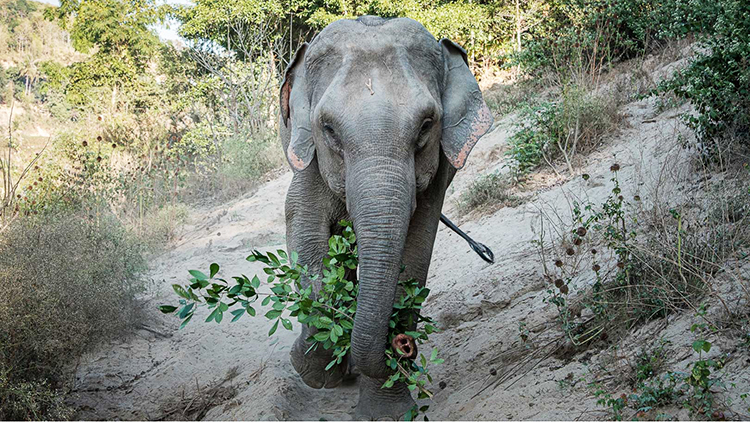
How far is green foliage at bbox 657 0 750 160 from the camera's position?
597 centimetres

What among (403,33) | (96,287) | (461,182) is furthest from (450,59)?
(461,182)

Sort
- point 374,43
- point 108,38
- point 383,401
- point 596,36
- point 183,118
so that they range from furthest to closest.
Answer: point 108,38 < point 183,118 < point 596,36 < point 383,401 < point 374,43

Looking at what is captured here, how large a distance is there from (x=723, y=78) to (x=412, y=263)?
144 inches

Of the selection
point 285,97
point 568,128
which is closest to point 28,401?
point 285,97

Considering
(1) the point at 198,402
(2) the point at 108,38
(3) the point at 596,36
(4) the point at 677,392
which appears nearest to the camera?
(4) the point at 677,392

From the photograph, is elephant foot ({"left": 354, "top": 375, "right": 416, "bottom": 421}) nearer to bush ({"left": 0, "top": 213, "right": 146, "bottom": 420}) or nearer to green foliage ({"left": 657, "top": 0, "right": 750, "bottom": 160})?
bush ({"left": 0, "top": 213, "right": 146, "bottom": 420})

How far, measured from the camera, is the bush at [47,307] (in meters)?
4.65

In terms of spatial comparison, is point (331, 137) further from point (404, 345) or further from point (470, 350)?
point (470, 350)

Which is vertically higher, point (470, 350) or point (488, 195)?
point (470, 350)

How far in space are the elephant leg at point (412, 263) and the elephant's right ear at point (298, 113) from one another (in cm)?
93

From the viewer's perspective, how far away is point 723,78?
20.8 feet

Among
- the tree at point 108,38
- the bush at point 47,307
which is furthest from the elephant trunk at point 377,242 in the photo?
the tree at point 108,38

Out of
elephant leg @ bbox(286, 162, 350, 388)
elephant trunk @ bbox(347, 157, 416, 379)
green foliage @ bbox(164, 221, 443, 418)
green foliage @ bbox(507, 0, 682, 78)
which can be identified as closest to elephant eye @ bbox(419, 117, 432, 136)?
elephant trunk @ bbox(347, 157, 416, 379)

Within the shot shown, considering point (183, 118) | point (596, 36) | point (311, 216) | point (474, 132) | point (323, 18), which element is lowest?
point (183, 118)
